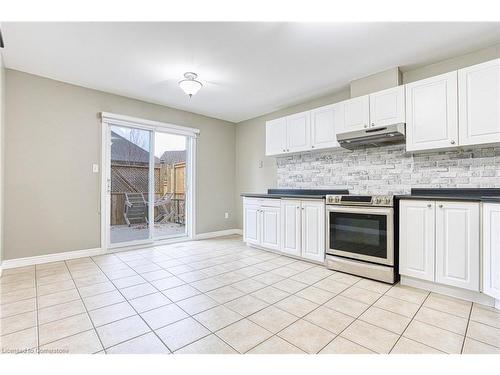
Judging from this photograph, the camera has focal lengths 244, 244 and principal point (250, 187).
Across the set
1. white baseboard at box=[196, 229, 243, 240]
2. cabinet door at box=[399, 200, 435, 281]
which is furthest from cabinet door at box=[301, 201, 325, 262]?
white baseboard at box=[196, 229, 243, 240]

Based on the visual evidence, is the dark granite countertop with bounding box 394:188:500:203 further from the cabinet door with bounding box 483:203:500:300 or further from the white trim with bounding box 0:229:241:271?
the white trim with bounding box 0:229:241:271

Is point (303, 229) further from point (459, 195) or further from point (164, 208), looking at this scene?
point (164, 208)

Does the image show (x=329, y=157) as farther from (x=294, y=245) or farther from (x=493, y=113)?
(x=493, y=113)

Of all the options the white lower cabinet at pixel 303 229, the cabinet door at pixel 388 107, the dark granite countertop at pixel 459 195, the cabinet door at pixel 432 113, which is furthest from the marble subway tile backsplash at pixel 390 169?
the white lower cabinet at pixel 303 229

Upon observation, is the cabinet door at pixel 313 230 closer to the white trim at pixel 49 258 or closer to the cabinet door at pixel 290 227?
the cabinet door at pixel 290 227

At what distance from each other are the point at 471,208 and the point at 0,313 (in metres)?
3.94

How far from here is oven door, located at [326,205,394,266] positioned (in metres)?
2.54

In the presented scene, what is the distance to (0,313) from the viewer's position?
191 cm

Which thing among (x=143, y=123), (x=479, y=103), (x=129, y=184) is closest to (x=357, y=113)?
(x=479, y=103)

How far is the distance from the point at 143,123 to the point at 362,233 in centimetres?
374

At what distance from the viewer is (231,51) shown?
2.61 m

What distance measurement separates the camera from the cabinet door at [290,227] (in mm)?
3350

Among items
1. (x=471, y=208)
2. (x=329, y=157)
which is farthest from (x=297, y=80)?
(x=471, y=208)

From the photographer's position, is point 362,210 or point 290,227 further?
point 290,227
